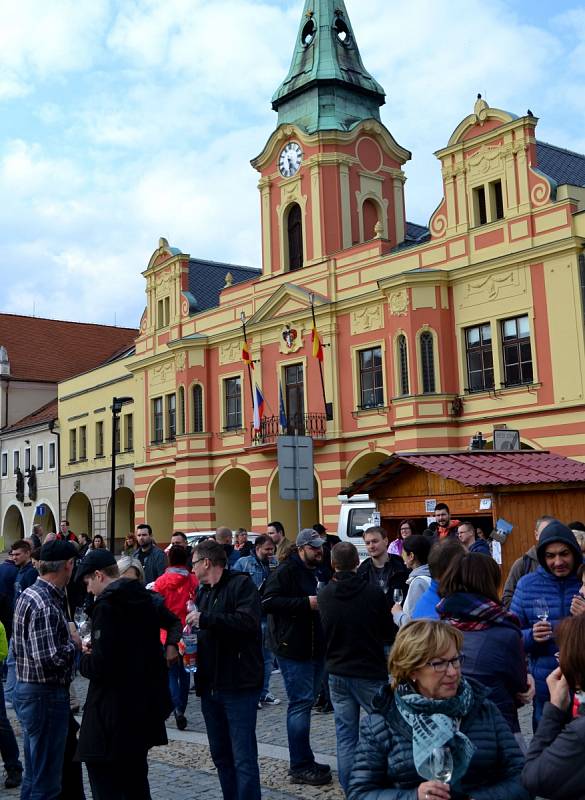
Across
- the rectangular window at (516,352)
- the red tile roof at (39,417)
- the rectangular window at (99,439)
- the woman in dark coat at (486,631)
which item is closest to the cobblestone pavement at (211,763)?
the woman in dark coat at (486,631)

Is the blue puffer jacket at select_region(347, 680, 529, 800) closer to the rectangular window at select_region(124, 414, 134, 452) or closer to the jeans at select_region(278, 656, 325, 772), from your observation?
the jeans at select_region(278, 656, 325, 772)

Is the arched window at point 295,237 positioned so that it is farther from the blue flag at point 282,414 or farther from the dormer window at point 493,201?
the dormer window at point 493,201

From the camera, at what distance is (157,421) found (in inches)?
1575

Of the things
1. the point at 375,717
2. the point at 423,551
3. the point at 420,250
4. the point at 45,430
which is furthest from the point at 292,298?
the point at 375,717

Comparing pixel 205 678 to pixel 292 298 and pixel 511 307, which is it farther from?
pixel 292 298

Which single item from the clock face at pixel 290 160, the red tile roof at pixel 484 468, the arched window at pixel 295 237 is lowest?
the red tile roof at pixel 484 468

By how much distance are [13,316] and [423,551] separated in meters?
57.3

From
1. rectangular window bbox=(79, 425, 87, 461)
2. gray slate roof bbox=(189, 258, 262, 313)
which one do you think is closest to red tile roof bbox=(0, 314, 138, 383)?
rectangular window bbox=(79, 425, 87, 461)

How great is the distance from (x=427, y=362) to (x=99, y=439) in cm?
2172

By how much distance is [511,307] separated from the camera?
2677 cm

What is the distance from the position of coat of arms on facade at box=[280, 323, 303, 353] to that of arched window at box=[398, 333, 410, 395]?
5.02m

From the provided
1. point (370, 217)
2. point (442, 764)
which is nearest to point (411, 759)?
point (442, 764)

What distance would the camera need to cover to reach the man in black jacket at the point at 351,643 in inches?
Result: 268

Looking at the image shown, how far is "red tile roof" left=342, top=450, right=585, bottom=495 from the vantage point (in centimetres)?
1596
